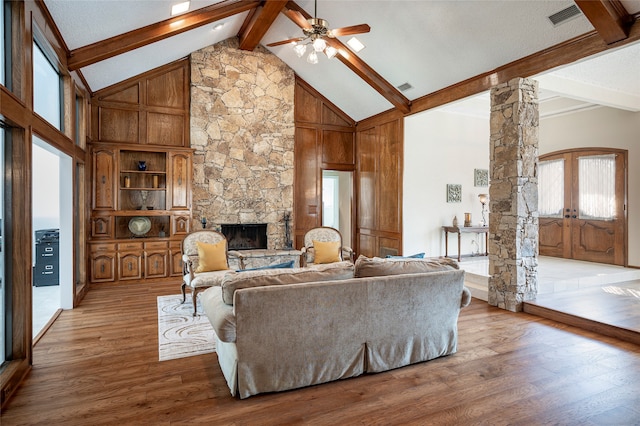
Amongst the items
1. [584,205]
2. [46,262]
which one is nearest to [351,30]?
[46,262]

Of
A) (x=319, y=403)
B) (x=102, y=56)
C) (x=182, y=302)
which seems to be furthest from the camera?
(x=182, y=302)

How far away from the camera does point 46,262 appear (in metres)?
6.28

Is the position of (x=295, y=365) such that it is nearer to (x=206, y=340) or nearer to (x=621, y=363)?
(x=206, y=340)

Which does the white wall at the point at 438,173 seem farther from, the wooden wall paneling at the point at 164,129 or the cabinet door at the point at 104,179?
the cabinet door at the point at 104,179

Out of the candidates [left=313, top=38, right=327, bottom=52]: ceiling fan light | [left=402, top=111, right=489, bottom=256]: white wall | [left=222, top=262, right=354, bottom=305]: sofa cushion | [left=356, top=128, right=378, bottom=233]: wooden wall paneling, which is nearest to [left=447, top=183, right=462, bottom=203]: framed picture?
[left=402, top=111, right=489, bottom=256]: white wall

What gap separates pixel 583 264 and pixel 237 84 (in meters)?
8.04

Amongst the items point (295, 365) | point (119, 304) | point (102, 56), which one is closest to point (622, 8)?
point (295, 365)

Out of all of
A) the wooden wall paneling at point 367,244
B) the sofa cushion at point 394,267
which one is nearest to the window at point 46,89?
the sofa cushion at point 394,267

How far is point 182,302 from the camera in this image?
5.13 meters

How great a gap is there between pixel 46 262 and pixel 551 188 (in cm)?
1063

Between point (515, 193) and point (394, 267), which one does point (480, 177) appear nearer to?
point (515, 193)

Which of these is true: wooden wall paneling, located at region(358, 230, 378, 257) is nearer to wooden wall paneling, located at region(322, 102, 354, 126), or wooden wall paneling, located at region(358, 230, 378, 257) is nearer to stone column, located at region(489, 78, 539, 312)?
wooden wall paneling, located at region(322, 102, 354, 126)

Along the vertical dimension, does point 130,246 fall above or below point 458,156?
below

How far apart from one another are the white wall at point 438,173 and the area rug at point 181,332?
14.1 ft
